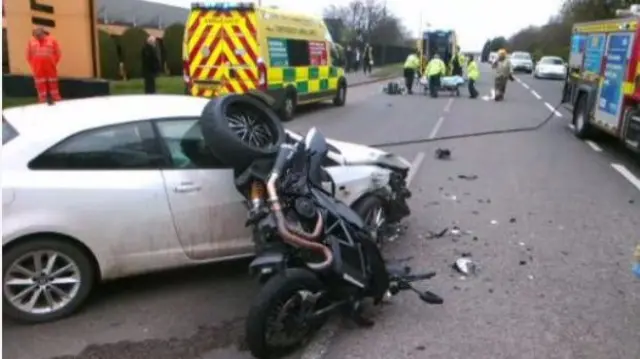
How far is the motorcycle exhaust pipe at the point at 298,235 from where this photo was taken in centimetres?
395

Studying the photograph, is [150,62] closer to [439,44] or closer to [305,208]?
[305,208]

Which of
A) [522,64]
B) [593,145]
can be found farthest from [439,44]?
[522,64]

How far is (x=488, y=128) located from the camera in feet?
50.2

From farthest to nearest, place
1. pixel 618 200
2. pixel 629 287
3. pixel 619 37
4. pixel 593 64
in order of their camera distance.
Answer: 1. pixel 593 64
2. pixel 619 37
3. pixel 618 200
4. pixel 629 287

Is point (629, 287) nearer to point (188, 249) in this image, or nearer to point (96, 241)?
point (188, 249)

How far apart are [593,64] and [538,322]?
392 inches

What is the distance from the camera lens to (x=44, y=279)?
4312 mm

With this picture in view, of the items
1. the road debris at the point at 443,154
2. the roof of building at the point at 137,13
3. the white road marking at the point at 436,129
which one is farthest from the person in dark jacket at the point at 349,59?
the road debris at the point at 443,154

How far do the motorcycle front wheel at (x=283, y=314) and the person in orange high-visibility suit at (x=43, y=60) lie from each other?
11.5 metres

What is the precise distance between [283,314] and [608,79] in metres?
9.86

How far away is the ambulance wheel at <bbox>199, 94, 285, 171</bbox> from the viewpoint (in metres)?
4.50

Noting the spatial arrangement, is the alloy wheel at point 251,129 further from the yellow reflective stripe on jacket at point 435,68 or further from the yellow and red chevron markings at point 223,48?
the yellow reflective stripe on jacket at point 435,68

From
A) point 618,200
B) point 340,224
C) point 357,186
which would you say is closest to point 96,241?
point 340,224

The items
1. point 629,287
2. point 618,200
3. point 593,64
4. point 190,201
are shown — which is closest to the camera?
point 190,201
